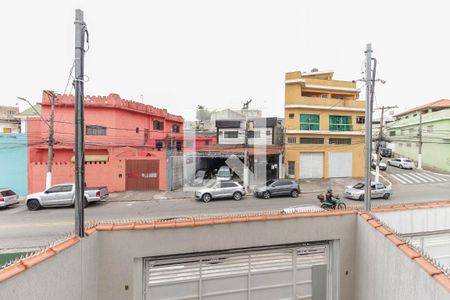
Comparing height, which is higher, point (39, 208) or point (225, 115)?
point (225, 115)

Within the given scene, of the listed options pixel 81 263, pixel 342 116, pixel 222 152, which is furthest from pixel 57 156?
pixel 342 116

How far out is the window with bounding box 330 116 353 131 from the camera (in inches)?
1052

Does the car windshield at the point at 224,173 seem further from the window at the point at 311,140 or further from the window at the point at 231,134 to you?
the window at the point at 311,140

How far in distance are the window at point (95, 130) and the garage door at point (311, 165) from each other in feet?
67.9

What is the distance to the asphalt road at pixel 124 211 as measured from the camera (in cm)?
1042

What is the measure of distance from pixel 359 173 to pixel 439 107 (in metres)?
24.8

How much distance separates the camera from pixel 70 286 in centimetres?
383

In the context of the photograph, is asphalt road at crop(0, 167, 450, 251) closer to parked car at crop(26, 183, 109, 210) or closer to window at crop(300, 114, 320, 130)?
parked car at crop(26, 183, 109, 210)

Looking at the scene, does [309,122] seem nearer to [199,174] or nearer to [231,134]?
[231,134]

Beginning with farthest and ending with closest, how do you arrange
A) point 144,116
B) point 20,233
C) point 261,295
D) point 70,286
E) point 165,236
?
point 144,116
point 20,233
point 261,295
point 165,236
point 70,286

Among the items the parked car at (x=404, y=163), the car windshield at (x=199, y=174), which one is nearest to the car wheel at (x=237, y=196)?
the car windshield at (x=199, y=174)

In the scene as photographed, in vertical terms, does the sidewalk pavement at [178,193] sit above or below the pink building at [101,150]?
below

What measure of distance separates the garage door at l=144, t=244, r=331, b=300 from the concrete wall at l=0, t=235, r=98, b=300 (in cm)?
106

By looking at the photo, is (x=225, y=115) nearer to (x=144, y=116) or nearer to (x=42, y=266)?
(x=144, y=116)
